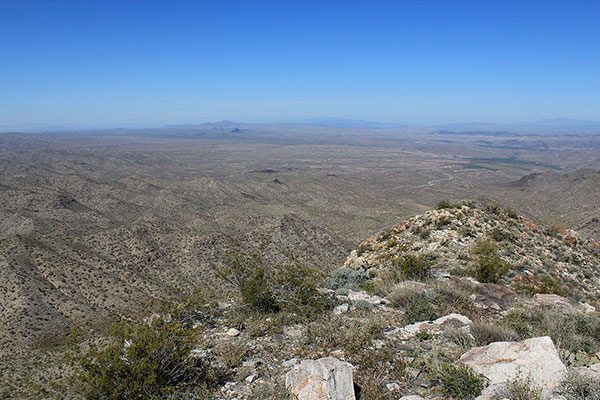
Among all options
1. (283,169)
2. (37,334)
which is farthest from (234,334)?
(283,169)

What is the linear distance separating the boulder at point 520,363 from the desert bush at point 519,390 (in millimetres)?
71

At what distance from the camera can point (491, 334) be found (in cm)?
614

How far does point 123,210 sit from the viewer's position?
6675cm

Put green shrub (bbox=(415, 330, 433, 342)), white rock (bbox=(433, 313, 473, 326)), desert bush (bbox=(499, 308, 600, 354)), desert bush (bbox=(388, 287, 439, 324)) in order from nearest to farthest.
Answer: desert bush (bbox=(499, 308, 600, 354))
green shrub (bbox=(415, 330, 433, 342))
white rock (bbox=(433, 313, 473, 326))
desert bush (bbox=(388, 287, 439, 324))

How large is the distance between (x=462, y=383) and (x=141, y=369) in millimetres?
4223

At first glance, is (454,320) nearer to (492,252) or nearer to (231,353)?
(231,353)

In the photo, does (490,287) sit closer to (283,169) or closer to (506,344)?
(506,344)

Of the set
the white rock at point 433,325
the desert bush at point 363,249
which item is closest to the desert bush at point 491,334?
the white rock at point 433,325

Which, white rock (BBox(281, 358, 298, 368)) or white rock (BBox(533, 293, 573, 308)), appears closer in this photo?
white rock (BBox(281, 358, 298, 368))

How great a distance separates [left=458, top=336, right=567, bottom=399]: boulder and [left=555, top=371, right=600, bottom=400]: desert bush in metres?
0.10

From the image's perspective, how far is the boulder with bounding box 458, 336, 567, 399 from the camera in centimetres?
438

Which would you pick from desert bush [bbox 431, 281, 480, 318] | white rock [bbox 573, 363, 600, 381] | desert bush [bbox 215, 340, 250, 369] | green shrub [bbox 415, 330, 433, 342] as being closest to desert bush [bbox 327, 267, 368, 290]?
desert bush [bbox 431, 281, 480, 318]

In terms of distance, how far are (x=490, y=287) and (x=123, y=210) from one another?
68841mm

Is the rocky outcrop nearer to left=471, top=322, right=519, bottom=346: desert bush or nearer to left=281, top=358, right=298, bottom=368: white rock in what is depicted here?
left=471, top=322, right=519, bottom=346: desert bush
